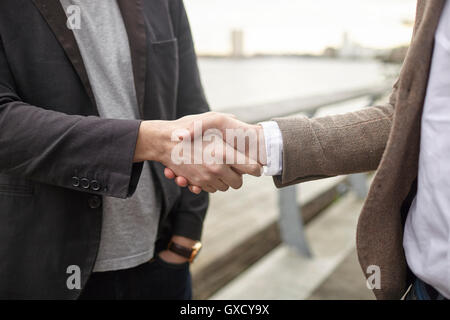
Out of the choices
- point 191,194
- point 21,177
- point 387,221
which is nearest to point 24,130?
point 21,177

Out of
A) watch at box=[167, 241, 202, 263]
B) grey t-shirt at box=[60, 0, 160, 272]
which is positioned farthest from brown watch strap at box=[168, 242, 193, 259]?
grey t-shirt at box=[60, 0, 160, 272]

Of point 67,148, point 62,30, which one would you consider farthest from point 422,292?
point 62,30

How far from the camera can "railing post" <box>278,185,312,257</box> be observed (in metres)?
2.57

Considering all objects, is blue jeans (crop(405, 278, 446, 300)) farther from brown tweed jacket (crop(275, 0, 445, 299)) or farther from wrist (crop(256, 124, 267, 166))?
wrist (crop(256, 124, 267, 166))

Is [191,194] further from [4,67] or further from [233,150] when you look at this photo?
[4,67]

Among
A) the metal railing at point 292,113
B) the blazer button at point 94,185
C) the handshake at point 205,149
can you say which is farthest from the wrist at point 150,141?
the metal railing at point 292,113

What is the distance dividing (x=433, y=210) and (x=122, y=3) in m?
0.89

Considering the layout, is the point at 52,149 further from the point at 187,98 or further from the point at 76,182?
the point at 187,98

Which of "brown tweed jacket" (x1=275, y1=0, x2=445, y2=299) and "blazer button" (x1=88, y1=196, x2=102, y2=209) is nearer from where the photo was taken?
"brown tweed jacket" (x1=275, y1=0, x2=445, y2=299)

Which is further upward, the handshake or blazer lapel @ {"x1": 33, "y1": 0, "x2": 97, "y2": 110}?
blazer lapel @ {"x1": 33, "y1": 0, "x2": 97, "y2": 110}

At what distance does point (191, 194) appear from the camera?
4.23 ft

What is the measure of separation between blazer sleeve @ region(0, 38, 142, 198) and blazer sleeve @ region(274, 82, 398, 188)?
0.42 meters

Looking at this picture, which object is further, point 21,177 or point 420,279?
point 21,177

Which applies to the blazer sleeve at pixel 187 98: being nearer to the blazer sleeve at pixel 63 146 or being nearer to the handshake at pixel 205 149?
the handshake at pixel 205 149
